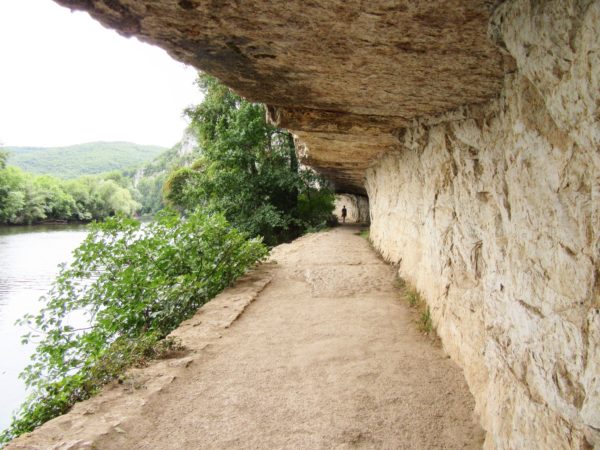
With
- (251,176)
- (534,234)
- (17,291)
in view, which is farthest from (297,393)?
(17,291)

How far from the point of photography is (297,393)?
3070 mm

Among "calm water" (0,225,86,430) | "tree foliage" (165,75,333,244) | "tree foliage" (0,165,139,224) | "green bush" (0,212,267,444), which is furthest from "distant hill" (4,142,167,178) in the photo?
"green bush" (0,212,267,444)

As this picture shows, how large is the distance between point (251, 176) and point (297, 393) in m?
11.2

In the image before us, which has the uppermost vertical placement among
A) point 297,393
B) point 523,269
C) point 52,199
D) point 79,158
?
Result: point 79,158

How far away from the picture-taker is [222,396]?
3041 mm

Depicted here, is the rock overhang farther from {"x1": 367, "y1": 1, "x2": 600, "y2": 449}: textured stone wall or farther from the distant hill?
the distant hill

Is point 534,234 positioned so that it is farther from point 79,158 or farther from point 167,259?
point 79,158

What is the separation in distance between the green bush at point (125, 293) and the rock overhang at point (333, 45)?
2.59 meters

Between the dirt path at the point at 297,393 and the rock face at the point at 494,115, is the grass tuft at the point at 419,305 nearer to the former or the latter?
the dirt path at the point at 297,393

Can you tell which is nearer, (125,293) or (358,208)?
(125,293)

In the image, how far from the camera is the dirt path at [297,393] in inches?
99.3

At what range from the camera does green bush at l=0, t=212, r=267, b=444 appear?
12.0ft

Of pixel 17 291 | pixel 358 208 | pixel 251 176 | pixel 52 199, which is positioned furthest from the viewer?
pixel 52 199

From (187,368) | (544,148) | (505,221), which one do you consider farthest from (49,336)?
(544,148)
